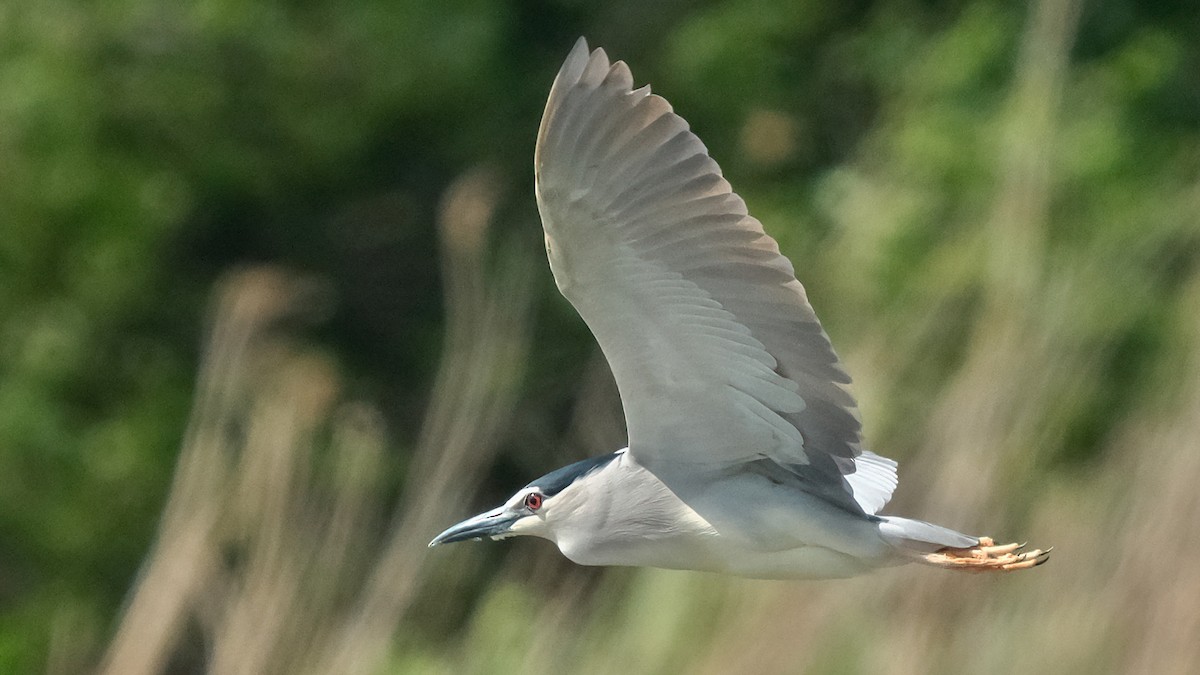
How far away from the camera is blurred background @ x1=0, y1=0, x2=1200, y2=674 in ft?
14.3

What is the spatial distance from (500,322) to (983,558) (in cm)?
158

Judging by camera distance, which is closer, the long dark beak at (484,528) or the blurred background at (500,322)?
the long dark beak at (484,528)

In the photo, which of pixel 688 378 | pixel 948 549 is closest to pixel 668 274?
pixel 688 378

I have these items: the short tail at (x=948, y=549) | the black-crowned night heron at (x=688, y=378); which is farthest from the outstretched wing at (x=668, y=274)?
the short tail at (x=948, y=549)

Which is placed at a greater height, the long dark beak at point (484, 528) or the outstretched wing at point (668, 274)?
the outstretched wing at point (668, 274)

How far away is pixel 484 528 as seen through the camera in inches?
143

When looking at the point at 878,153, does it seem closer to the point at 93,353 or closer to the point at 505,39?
the point at 505,39

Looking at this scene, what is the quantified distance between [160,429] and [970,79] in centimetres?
383

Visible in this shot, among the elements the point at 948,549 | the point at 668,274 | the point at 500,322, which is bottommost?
the point at 948,549

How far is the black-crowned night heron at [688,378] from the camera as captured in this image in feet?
10.1

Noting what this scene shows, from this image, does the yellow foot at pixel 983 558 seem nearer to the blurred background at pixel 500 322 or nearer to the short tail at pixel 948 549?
the short tail at pixel 948 549

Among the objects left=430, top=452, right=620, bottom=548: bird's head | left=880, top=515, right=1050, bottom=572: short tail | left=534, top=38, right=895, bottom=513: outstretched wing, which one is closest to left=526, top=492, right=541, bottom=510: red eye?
left=430, top=452, right=620, bottom=548: bird's head

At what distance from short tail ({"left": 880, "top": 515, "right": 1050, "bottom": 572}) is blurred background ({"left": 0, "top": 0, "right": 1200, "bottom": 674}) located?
0.88 meters

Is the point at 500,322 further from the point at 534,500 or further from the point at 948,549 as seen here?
the point at 948,549
